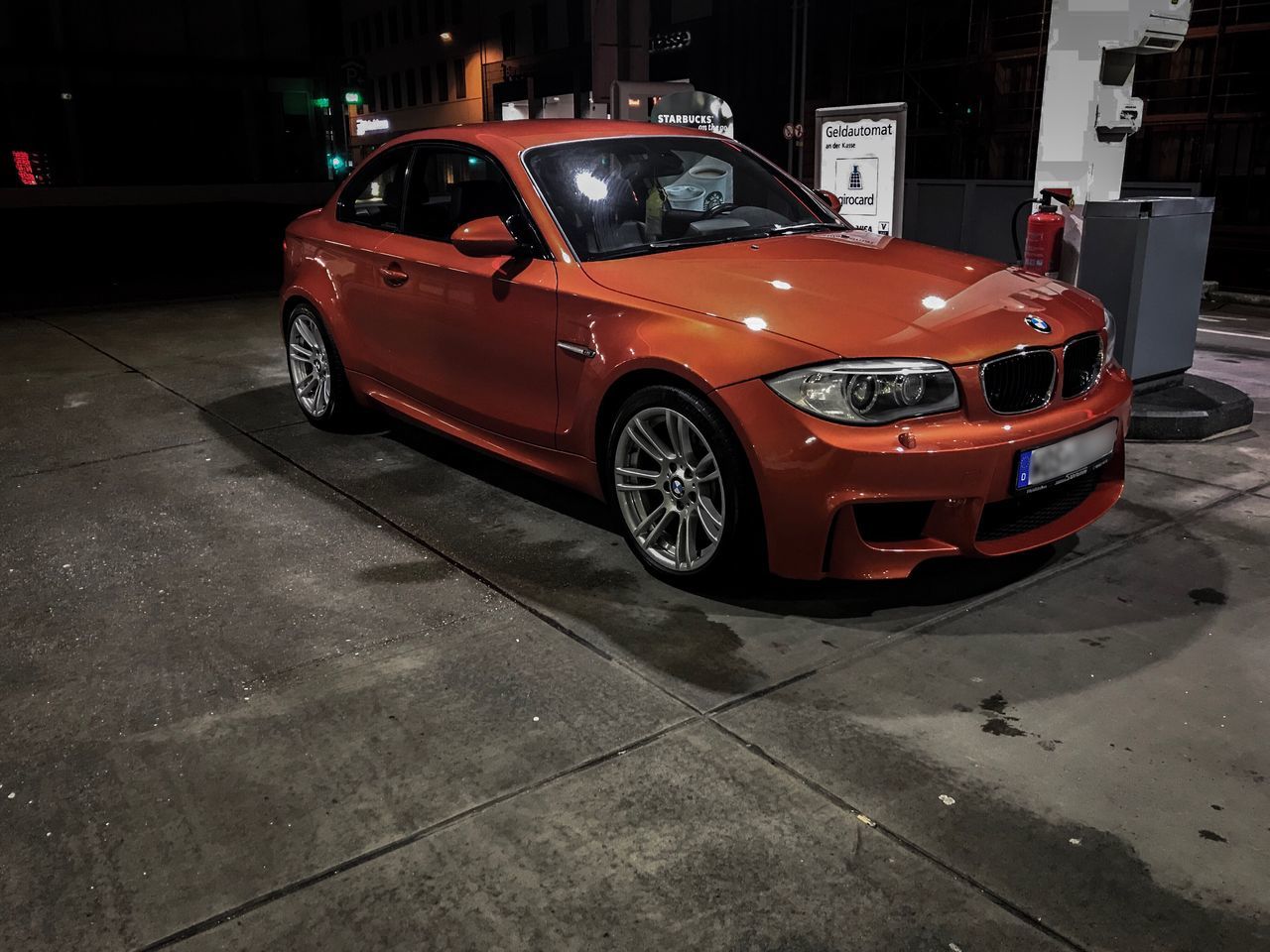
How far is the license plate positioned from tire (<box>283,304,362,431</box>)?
353 centimetres

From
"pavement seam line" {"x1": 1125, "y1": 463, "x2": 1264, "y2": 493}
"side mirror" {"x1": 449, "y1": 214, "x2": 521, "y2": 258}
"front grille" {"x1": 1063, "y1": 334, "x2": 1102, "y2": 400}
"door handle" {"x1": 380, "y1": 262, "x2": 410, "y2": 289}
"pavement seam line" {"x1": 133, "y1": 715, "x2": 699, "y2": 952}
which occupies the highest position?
"side mirror" {"x1": 449, "y1": 214, "x2": 521, "y2": 258}

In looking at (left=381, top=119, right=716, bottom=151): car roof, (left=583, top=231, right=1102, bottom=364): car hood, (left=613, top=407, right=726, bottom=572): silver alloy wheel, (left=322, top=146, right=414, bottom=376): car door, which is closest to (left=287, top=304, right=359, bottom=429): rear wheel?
(left=322, top=146, right=414, bottom=376): car door

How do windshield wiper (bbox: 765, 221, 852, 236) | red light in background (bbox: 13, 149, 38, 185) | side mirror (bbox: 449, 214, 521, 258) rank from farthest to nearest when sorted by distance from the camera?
red light in background (bbox: 13, 149, 38, 185) → windshield wiper (bbox: 765, 221, 852, 236) → side mirror (bbox: 449, 214, 521, 258)

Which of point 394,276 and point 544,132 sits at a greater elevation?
point 544,132

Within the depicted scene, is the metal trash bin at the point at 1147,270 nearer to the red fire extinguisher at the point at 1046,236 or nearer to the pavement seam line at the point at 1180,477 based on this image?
the red fire extinguisher at the point at 1046,236

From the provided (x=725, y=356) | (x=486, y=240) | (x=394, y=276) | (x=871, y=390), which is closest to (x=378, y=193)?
(x=394, y=276)

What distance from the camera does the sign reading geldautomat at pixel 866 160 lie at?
27.0ft

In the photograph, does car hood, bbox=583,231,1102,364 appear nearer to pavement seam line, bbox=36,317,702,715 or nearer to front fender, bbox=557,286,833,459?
front fender, bbox=557,286,833,459

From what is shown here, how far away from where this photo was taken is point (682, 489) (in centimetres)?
370

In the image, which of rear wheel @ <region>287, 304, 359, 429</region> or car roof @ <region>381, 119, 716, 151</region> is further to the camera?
rear wheel @ <region>287, 304, 359, 429</region>

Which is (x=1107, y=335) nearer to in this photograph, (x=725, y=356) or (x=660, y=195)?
(x=725, y=356)

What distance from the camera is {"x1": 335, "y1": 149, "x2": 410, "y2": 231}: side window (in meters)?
5.10

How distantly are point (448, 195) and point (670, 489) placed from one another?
2.07 m

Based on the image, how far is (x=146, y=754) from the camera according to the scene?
2.85m
